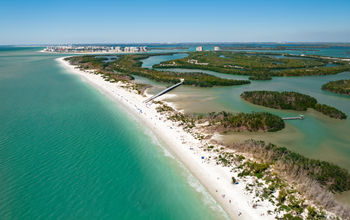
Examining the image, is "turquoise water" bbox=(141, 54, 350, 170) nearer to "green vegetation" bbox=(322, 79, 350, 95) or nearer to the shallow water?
the shallow water

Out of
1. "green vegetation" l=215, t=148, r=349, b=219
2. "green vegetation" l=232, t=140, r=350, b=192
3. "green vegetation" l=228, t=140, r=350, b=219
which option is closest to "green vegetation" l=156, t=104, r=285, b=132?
"green vegetation" l=215, t=148, r=349, b=219

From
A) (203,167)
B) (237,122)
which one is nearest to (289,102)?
(237,122)

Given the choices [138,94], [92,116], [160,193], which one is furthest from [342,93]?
[92,116]

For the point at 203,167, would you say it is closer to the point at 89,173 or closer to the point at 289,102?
the point at 89,173

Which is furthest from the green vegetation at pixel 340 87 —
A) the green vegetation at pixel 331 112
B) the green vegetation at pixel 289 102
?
the green vegetation at pixel 331 112

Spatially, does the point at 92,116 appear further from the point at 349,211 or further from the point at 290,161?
the point at 349,211

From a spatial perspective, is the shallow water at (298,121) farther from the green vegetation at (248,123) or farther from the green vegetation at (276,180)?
the green vegetation at (276,180)
